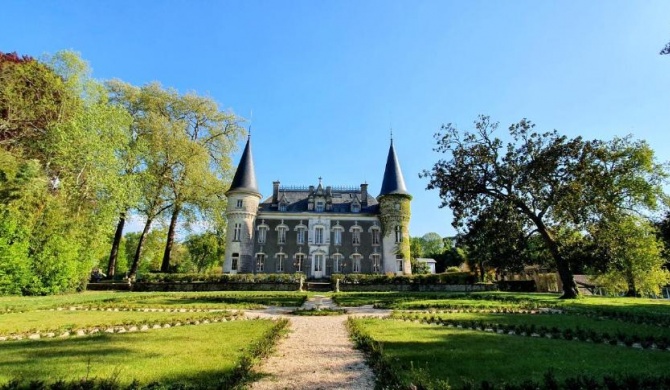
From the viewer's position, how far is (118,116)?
27172mm

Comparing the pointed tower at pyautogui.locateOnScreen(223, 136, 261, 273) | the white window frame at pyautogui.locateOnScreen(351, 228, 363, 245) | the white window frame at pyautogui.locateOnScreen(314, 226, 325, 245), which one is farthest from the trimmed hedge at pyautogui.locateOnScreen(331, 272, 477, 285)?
the pointed tower at pyautogui.locateOnScreen(223, 136, 261, 273)

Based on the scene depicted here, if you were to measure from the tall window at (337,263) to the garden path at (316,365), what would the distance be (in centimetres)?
3215

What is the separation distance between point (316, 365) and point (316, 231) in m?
36.4

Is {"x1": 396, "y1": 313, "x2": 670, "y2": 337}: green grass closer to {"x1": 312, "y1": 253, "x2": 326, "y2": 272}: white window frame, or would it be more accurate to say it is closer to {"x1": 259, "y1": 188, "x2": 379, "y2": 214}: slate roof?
{"x1": 312, "y1": 253, "x2": 326, "y2": 272}: white window frame

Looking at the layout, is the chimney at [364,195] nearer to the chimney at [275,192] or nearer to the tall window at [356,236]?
the tall window at [356,236]

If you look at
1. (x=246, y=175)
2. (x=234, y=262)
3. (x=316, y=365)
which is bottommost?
(x=316, y=365)

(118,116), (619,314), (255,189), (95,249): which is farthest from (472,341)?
(255,189)

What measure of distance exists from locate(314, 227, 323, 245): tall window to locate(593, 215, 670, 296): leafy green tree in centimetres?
2556

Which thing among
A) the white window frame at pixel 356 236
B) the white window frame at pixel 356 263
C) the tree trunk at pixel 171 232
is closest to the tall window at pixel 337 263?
the white window frame at pixel 356 263

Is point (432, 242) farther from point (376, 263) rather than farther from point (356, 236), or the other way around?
point (356, 236)

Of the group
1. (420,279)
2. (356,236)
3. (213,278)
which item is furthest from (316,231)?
(420,279)

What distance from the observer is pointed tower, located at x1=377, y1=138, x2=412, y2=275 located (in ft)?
132

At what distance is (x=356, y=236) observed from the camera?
42.4 meters

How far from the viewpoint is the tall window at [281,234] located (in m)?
41.8
